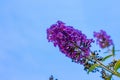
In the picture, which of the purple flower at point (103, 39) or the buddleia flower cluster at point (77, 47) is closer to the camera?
the buddleia flower cluster at point (77, 47)

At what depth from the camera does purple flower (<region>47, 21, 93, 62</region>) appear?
24.0ft

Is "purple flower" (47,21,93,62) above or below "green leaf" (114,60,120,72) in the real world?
above

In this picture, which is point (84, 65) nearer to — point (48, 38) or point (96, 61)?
point (96, 61)

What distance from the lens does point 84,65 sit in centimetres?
732

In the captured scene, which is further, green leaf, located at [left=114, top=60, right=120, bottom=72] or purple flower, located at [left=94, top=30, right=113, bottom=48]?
purple flower, located at [left=94, top=30, right=113, bottom=48]

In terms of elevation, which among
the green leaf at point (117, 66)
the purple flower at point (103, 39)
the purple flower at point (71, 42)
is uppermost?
the purple flower at point (103, 39)

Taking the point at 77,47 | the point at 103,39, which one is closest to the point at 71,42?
the point at 77,47

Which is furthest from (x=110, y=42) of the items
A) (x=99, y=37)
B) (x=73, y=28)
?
(x=73, y=28)

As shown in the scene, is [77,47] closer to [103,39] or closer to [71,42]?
[71,42]

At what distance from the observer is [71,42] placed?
742cm

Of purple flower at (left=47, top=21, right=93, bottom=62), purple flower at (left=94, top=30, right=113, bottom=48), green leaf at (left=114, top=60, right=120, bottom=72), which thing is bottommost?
green leaf at (left=114, top=60, right=120, bottom=72)

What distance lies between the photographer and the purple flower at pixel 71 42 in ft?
24.0

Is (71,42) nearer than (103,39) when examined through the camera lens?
Yes

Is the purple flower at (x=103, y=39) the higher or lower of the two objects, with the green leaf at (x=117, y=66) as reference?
higher
